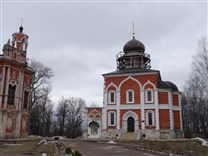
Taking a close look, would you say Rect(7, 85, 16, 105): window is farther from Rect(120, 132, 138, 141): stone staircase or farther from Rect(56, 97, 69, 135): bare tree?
Rect(56, 97, 69, 135): bare tree

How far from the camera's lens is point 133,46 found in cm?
3988

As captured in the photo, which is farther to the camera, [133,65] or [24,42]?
[133,65]

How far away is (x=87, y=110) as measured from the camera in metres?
35.8

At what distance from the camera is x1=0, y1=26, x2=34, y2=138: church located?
25.6m

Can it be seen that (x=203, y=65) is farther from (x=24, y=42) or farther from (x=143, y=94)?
(x=24, y=42)

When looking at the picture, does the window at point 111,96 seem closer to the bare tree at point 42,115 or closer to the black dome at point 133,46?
the black dome at point 133,46

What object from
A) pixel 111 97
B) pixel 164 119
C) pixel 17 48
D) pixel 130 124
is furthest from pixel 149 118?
pixel 17 48

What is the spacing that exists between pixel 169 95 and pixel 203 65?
1183 cm

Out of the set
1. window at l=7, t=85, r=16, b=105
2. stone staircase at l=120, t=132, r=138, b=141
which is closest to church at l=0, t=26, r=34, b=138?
window at l=7, t=85, r=16, b=105

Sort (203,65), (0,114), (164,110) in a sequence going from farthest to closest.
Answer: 1. (164,110)
2. (0,114)
3. (203,65)

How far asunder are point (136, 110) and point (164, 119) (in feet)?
13.7

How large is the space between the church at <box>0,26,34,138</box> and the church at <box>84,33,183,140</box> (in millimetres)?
10439

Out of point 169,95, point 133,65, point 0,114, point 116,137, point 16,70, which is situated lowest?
point 116,137

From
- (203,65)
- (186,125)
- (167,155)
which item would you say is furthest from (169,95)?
Result: (167,155)
